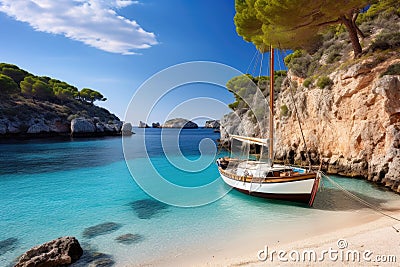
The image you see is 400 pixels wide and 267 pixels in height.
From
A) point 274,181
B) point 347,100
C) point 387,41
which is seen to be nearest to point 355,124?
point 347,100

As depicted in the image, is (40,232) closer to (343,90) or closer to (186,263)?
(186,263)

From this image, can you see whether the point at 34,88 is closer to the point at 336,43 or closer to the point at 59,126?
the point at 59,126

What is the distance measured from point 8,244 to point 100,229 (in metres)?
3.06

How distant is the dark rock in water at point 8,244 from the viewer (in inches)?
315

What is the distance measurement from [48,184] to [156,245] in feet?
44.1

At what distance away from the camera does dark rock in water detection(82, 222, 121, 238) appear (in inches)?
361

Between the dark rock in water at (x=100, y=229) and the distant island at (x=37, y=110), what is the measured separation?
1266 inches

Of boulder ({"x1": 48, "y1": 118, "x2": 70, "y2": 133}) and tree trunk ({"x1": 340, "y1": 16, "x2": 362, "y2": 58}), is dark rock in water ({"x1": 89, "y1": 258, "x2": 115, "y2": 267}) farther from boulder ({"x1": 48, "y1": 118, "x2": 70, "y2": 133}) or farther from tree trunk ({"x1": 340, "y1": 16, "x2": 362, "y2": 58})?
boulder ({"x1": 48, "y1": 118, "x2": 70, "y2": 133})

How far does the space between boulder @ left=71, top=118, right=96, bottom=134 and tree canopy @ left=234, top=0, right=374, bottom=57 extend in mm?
50688

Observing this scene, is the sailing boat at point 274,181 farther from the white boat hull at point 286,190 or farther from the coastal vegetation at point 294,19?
the coastal vegetation at point 294,19

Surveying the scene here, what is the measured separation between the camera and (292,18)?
16.5 meters

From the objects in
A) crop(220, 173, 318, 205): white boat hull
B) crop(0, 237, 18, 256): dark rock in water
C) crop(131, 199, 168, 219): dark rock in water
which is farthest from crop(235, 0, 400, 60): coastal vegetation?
crop(0, 237, 18, 256): dark rock in water

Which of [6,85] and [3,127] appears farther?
[6,85]

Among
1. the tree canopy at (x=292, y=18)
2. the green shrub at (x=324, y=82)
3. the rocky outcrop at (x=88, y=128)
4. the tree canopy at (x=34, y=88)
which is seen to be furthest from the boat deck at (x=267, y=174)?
the tree canopy at (x=34, y=88)
